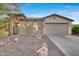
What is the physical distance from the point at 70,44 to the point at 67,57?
9.0 inches

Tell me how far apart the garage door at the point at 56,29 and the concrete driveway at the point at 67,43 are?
2.9 inches

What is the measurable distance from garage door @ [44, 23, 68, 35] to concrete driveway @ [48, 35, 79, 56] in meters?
0.07

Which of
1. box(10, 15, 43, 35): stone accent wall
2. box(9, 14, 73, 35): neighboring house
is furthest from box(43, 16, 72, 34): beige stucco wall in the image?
box(10, 15, 43, 35): stone accent wall

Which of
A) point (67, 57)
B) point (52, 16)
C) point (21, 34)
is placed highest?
point (52, 16)

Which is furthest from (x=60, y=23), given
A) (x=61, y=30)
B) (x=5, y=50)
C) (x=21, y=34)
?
(x=5, y=50)

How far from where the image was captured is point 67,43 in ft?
12.2

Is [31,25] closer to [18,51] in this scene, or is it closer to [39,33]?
[39,33]

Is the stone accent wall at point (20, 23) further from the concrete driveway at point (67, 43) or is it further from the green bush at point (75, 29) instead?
the green bush at point (75, 29)

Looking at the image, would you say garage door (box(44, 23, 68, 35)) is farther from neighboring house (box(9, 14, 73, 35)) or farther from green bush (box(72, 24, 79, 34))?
green bush (box(72, 24, 79, 34))

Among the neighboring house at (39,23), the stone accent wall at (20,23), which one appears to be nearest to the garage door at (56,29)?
the neighboring house at (39,23)

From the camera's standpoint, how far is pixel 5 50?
3.70 metres

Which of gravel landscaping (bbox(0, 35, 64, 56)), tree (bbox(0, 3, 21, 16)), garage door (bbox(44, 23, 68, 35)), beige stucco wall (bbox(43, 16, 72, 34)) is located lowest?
gravel landscaping (bbox(0, 35, 64, 56))

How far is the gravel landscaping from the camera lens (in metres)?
3.67

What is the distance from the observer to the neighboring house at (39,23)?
374cm
